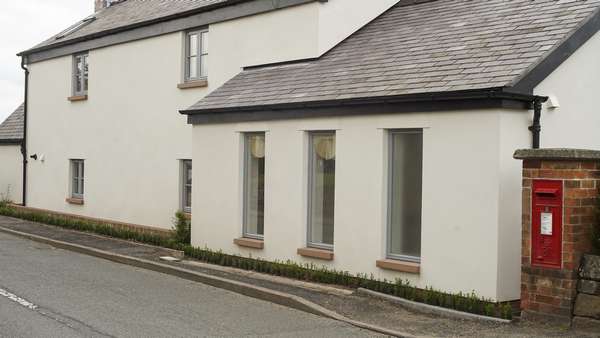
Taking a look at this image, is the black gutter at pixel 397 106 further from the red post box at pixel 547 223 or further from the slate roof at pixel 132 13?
the slate roof at pixel 132 13

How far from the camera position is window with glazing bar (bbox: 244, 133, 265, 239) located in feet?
45.0

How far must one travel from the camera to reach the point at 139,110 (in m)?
18.9

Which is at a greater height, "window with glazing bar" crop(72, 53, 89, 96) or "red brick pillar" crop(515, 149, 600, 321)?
"window with glazing bar" crop(72, 53, 89, 96)

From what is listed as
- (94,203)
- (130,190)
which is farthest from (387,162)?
(94,203)

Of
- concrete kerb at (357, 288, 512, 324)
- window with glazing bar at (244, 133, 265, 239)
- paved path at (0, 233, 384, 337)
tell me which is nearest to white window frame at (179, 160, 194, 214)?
window with glazing bar at (244, 133, 265, 239)

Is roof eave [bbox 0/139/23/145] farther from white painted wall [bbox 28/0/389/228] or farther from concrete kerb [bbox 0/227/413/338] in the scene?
concrete kerb [bbox 0/227/413/338]

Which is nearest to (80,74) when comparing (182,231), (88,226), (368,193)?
(88,226)

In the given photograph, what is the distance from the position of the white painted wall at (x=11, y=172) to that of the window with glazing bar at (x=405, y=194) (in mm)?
17289

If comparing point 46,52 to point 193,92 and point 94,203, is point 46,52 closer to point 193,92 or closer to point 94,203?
point 94,203

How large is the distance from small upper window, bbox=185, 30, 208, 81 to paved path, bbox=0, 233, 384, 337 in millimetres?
5611

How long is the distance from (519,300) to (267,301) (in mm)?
3502

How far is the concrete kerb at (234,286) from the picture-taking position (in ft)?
31.2

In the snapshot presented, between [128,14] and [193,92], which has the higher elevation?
[128,14]

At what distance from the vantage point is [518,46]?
10570mm
